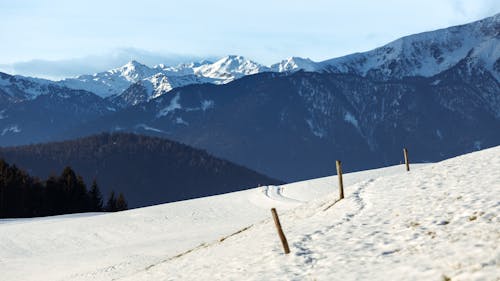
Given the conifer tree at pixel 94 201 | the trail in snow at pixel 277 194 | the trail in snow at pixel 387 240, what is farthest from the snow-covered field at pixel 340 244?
the conifer tree at pixel 94 201

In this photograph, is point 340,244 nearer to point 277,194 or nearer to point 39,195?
point 277,194

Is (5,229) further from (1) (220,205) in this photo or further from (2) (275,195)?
(2) (275,195)

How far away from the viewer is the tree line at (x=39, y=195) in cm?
9594

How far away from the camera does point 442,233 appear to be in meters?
19.2

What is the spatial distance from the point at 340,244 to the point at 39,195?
294ft

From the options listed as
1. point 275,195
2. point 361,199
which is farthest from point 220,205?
point 361,199

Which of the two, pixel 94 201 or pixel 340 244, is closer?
pixel 340 244

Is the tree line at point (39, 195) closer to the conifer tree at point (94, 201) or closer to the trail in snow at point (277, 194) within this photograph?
the conifer tree at point (94, 201)

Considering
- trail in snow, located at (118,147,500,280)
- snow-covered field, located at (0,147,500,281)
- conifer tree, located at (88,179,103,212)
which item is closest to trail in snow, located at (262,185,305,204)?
snow-covered field, located at (0,147,500,281)

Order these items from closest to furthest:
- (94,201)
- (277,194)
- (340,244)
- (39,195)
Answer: (340,244) < (277,194) < (39,195) < (94,201)

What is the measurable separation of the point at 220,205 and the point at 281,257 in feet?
150

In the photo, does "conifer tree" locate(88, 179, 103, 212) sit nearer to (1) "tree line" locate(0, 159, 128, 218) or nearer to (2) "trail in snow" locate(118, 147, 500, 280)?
(1) "tree line" locate(0, 159, 128, 218)

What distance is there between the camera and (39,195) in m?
99.9

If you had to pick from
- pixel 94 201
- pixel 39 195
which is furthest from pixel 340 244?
pixel 94 201
